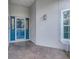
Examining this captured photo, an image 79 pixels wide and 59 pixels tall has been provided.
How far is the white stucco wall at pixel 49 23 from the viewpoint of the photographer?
243 inches

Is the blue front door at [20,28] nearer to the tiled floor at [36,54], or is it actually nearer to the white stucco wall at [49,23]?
the white stucco wall at [49,23]

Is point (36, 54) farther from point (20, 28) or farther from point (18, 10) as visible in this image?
point (18, 10)

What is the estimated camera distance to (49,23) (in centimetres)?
669

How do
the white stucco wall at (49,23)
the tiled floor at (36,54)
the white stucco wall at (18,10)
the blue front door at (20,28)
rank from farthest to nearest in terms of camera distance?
1. the blue front door at (20,28)
2. the white stucco wall at (18,10)
3. the white stucco wall at (49,23)
4. the tiled floor at (36,54)

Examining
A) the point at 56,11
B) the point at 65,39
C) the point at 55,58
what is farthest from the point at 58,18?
the point at 55,58

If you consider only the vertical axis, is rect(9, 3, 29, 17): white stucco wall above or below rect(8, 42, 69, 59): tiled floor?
above

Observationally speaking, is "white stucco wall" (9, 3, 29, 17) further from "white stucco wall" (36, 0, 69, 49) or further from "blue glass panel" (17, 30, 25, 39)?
"white stucco wall" (36, 0, 69, 49)

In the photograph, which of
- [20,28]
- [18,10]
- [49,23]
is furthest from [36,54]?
[18,10]

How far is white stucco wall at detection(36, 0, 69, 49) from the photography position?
617 cm

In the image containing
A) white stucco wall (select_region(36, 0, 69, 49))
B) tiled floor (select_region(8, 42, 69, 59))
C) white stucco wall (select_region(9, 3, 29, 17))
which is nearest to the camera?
tiled floor (select_region(8, 42, 69, 59))

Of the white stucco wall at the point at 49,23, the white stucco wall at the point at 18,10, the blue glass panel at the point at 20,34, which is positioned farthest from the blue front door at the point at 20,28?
the white stucco wall at the point at 49,23

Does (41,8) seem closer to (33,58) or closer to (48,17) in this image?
(48,17)

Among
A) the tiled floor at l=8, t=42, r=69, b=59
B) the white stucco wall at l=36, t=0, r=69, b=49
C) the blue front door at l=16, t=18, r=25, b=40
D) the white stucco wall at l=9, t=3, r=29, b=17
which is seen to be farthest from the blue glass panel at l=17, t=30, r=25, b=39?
the tiled floor at l=8, t=42, r=69, b=59

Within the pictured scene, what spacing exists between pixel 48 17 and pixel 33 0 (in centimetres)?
204
